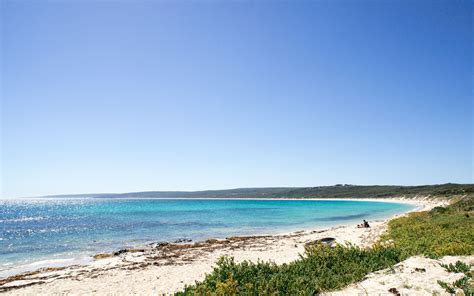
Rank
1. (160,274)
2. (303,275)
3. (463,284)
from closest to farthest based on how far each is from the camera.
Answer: (463,284), (303,275), (160,274)

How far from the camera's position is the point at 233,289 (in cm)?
845

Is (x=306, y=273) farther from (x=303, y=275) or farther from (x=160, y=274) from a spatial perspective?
(x=160, y=274)

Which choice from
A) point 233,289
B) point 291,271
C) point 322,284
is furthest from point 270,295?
point 291,271

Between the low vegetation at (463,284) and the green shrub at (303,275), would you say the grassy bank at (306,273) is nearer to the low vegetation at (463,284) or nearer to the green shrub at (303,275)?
the green shrub at (303,275)

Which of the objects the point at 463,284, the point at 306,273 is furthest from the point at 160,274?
the point at 463,284

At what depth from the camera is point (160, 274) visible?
18.7 meters

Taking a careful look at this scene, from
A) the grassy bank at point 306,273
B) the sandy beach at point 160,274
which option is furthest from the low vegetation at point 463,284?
the grassy bank at point 306,273

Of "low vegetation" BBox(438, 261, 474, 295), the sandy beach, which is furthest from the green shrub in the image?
"low vegetation" BBox(438, 261, 474, 295)

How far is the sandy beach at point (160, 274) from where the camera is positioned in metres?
8.40

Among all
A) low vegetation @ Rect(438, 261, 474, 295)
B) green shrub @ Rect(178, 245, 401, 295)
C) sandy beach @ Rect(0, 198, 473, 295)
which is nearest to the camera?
low vegetation @ Rect(438, 261, 474, 295)

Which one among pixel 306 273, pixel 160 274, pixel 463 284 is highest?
pixel 463 284

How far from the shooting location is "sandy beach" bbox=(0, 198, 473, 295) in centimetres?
840

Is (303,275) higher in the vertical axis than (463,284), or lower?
lower

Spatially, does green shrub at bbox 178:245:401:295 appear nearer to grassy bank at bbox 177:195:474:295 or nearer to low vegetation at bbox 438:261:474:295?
grassy bank at bbox 177:195:474:295
